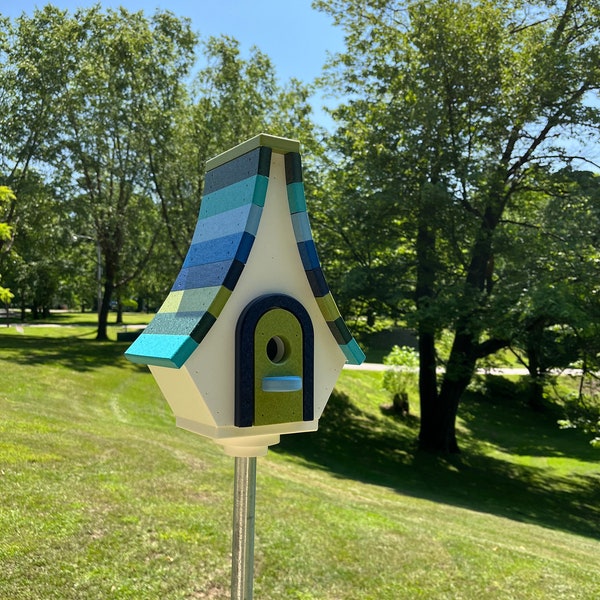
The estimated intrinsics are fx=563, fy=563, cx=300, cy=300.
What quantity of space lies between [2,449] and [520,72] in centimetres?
1247

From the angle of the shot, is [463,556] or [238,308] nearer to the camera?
[238,308]

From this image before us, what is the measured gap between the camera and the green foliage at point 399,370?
20156 millimetres

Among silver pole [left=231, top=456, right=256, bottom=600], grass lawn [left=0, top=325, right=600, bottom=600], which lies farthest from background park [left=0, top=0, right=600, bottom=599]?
silver pole [left=231, top=456, right=256, bottom=600]

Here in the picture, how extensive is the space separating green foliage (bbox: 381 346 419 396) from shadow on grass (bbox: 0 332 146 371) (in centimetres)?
855

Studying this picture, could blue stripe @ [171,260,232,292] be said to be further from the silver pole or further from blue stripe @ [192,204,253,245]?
the silver pole

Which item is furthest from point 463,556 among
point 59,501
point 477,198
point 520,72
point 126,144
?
point 126,144

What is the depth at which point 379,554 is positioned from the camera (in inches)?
223

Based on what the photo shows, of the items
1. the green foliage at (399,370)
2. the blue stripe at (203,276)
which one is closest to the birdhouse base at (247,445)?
the blue stripe at (203,276)

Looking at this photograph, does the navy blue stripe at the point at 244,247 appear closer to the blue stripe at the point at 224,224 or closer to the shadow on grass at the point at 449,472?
the blue stripe at the point at 224,224

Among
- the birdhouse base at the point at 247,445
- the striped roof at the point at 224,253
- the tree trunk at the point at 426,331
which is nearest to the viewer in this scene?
the striped roof at the point at 224,253

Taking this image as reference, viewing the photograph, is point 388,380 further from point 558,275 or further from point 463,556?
point 463,556

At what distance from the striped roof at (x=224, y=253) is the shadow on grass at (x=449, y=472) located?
9.07m

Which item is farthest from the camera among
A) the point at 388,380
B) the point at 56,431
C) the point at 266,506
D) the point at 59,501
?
the point at 388,380

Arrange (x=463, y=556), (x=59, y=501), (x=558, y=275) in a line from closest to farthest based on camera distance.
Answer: (x=59, y=501)
(x=463, y=556)
(x=558, y=275)
